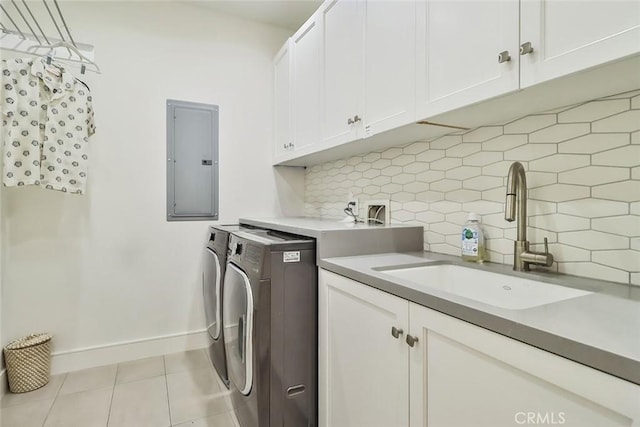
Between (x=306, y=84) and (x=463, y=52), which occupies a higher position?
(x=306, y=84)

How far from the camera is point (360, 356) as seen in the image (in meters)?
1.13

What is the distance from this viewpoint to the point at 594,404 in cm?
54

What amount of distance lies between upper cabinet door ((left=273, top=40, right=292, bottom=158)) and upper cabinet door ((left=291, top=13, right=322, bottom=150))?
0.09 meters

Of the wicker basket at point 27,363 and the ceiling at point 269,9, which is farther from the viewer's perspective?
the ceiling at point 269,9

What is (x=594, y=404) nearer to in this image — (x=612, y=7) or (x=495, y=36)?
(x=612, y=7)

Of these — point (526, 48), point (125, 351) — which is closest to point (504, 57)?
point (526, 48)

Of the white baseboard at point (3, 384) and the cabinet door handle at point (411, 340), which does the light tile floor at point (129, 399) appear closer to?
the white baseboard at point (3, 384)

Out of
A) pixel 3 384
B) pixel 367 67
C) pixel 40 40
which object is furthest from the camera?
pixel 40 40

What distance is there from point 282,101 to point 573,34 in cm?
203

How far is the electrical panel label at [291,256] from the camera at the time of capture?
1348mm

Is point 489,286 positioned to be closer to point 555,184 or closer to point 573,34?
point 555,184

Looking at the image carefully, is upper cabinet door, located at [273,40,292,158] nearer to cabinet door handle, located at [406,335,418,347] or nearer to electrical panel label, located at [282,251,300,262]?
electrical panel label, located at [282,251,300,262]

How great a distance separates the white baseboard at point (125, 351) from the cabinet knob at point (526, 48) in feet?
8.34

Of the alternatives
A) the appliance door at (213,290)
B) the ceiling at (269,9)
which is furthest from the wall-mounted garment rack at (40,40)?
the appliance door at (213,290)
